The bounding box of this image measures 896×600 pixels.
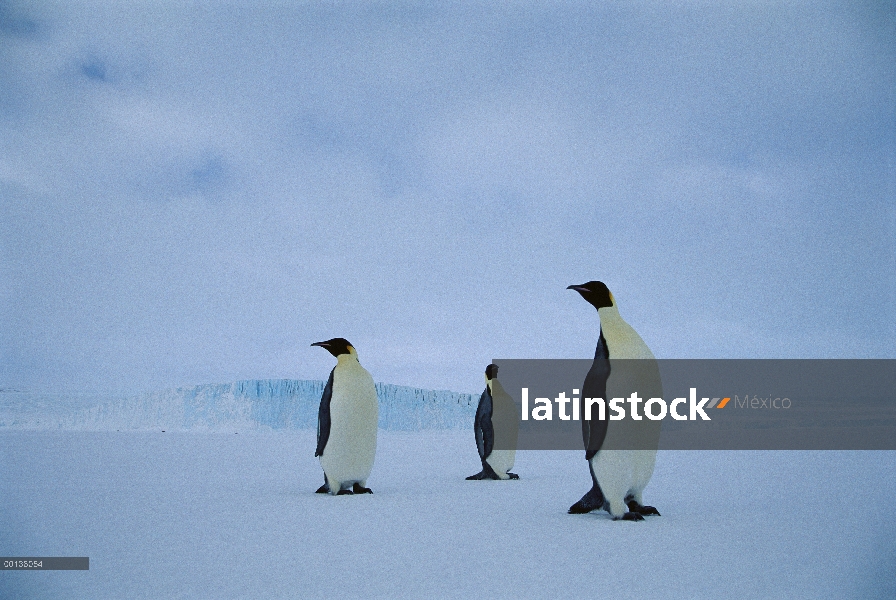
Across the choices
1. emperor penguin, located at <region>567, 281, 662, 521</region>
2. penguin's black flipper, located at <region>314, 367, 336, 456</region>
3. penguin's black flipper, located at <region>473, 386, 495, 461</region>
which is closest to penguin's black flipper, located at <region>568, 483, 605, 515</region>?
emperor penguin, located at <region>567, 281, 662, 521</region>

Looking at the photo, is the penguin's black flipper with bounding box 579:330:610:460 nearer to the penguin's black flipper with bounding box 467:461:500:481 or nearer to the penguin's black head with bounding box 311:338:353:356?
the penguin's black head with bounding box 311:338:353:356

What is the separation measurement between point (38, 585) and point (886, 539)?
3.71 meters

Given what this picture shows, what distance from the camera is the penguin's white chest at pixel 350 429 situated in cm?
510

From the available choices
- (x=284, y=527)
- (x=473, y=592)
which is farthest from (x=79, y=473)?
(x=473, y=592)

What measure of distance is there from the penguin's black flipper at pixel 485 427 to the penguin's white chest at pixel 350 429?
158 cm

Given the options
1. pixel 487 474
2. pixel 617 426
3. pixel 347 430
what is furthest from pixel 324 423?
pixel 617 426

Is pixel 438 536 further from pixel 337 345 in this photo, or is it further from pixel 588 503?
pixel 337 345

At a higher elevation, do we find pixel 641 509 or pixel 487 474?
pixel 641 509

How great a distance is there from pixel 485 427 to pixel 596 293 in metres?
2.78

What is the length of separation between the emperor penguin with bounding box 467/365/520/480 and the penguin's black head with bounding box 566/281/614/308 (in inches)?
104

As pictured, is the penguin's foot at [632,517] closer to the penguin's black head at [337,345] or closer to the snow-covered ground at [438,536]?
the snow-covered ground at [438,536]

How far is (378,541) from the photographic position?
3.26 meters

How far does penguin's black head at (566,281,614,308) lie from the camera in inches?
164

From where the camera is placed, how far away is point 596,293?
4.16 meters
